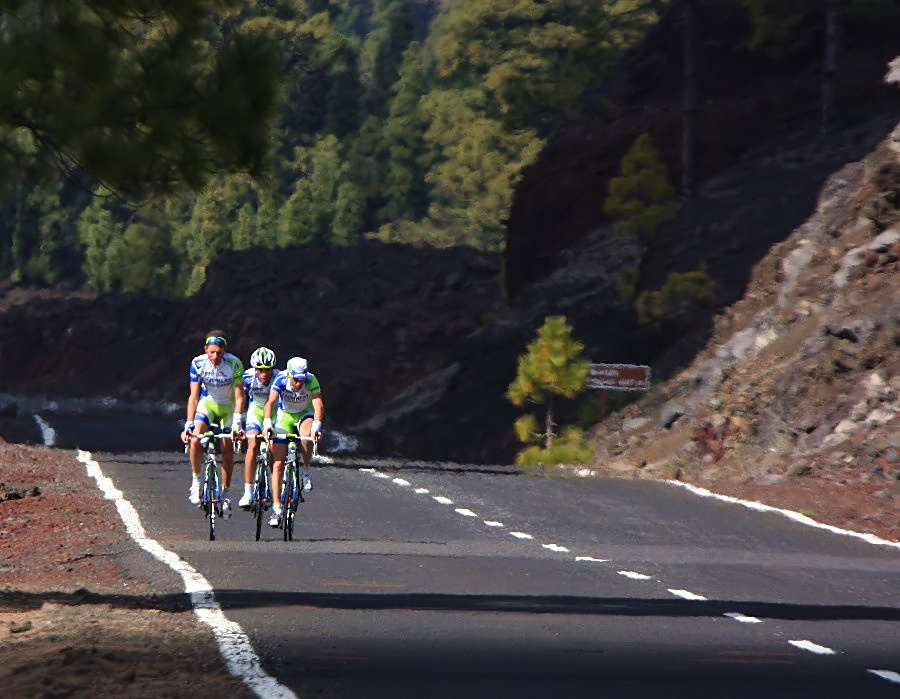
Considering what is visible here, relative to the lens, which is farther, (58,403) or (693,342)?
(58,403)

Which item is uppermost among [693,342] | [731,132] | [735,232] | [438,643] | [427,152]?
[427,152]

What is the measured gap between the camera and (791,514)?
25016 mm

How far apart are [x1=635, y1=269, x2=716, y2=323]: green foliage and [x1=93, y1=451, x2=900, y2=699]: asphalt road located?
2729 cm

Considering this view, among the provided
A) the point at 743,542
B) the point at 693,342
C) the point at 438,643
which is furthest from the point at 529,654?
the point at 693,342

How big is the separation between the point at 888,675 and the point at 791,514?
46.7ft

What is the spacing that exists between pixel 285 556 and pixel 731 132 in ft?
161

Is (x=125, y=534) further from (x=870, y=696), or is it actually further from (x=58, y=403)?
(x=58, y=403)

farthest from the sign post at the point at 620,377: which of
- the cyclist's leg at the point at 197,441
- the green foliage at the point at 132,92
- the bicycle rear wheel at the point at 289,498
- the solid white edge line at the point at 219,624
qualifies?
the green foliage at the point at 132,92

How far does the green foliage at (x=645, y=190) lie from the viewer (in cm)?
5931

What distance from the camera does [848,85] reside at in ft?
202

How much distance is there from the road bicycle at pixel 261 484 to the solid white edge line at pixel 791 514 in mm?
6991

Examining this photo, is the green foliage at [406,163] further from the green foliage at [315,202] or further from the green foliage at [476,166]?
the green foliage at [315,202]

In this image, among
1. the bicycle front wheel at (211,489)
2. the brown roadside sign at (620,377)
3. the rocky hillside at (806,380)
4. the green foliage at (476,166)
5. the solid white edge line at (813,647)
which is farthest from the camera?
the green foliage at (476,166)

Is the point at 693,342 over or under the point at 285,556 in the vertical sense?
over
